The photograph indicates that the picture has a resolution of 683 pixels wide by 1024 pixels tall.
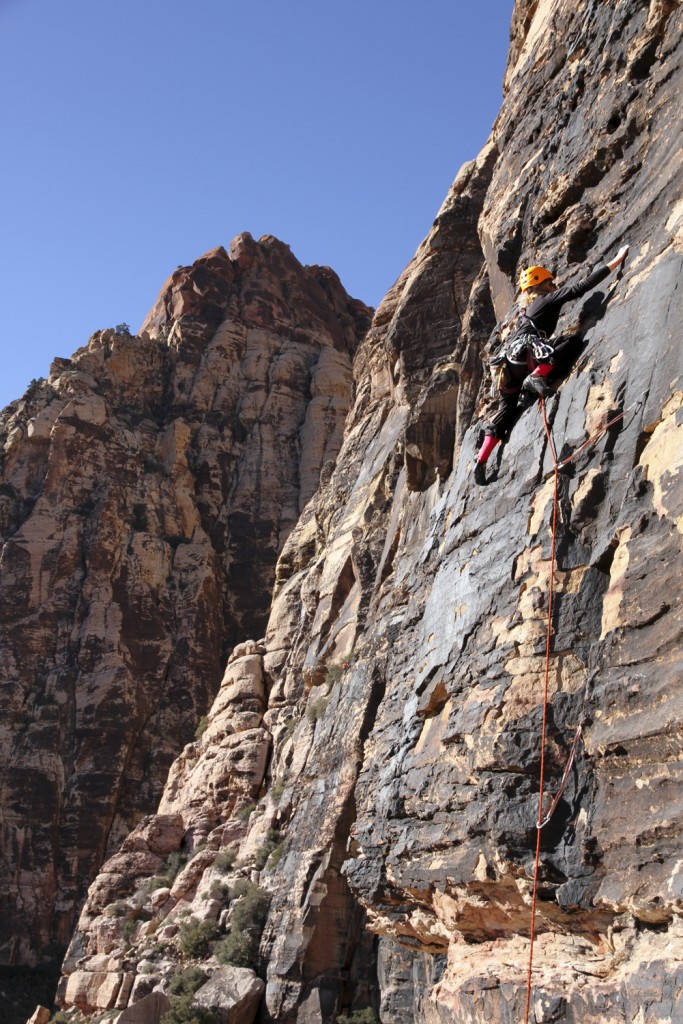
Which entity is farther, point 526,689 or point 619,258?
point 619,258

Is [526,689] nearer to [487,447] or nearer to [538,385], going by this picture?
[538,385]

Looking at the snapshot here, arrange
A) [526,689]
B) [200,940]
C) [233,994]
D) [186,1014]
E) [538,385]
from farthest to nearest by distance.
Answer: [200,940] → [233,994] → [186,1014] → [538,385] → [526,689]

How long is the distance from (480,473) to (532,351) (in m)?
1.62

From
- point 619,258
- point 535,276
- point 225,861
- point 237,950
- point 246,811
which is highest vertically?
point 535,276

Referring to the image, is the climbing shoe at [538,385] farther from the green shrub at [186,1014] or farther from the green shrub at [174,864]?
the green shrub at [174,864]

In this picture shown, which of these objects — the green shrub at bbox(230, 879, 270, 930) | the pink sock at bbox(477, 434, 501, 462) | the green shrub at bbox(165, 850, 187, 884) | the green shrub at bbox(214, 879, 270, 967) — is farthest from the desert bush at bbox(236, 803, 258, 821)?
the pink sock at bbox(477, 434, 501, 462)

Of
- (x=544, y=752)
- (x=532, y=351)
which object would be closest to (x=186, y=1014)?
(x=544, y=752)

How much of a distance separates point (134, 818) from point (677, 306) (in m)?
33.2

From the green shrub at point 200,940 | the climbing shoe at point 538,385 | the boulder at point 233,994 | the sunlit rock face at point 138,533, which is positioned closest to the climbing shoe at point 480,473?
the climbing shoe at point 538,385

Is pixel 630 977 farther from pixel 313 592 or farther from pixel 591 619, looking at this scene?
pixel 313 592

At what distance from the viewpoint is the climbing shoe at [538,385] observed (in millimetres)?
9877

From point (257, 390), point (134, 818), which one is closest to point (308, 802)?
point (134, 818)

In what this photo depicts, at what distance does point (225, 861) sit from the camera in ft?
72.2

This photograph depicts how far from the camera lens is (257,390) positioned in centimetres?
5056
